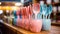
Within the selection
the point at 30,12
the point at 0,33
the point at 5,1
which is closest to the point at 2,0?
the point at 5,1

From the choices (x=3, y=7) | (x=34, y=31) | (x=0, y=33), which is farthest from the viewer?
(x=3, y=7)

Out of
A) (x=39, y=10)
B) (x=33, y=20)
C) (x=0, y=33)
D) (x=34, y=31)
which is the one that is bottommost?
(x=0, y=33)

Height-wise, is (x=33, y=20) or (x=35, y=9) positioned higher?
(x=35, y=9)

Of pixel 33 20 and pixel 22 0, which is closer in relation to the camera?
pixel 33 20

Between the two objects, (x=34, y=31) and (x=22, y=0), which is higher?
(x=22, y=0)

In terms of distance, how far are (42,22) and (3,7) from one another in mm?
4968

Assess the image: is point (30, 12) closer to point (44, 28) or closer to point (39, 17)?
point (39, 17)

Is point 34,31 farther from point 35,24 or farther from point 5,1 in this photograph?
point 5,1

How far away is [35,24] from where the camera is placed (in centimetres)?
145

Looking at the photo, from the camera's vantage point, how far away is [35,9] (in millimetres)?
1515

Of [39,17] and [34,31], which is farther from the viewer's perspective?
[39,17]

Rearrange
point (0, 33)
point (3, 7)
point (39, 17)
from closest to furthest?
point (39, 17), point (0, 33), point (3, 7)

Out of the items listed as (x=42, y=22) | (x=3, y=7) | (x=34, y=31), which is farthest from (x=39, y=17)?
(x=3, y=7)

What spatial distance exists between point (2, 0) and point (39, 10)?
17.2 ft
